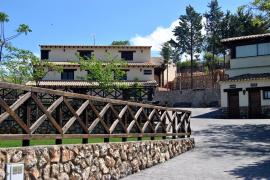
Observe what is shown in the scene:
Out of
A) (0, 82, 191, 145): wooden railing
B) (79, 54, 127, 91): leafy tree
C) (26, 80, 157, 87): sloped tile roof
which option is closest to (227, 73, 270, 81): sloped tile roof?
(79, 54, 127, 91): leafy tree

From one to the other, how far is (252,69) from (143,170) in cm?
2609

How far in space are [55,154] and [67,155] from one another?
52 cm

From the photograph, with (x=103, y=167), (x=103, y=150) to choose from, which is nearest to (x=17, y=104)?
(x=103, y=150)

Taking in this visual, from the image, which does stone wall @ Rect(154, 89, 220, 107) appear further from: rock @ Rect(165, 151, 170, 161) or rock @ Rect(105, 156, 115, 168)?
rock @ Rect(105, 156, 115, 168)

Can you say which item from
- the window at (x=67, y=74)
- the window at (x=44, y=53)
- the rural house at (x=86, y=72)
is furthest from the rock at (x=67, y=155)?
the window at (x=44, y=53)

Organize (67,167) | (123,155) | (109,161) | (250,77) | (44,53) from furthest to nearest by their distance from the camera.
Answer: (44,53) < (250,77) < (123,155) < (109,161) < (67,167)

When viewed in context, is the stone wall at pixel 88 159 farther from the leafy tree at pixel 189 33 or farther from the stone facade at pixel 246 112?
the leafy tree at pixel 189 33

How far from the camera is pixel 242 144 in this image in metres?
19.4

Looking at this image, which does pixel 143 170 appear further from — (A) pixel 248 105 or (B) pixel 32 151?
(A) pixel 248 105

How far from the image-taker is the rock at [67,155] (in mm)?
8758

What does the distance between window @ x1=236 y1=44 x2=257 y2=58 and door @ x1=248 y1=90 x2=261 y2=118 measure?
407 cm

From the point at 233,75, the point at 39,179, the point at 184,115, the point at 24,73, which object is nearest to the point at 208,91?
the point at 233,75

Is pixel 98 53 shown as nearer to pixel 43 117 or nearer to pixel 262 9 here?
pixel 262 9

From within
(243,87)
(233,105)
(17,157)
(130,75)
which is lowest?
(17,157)
